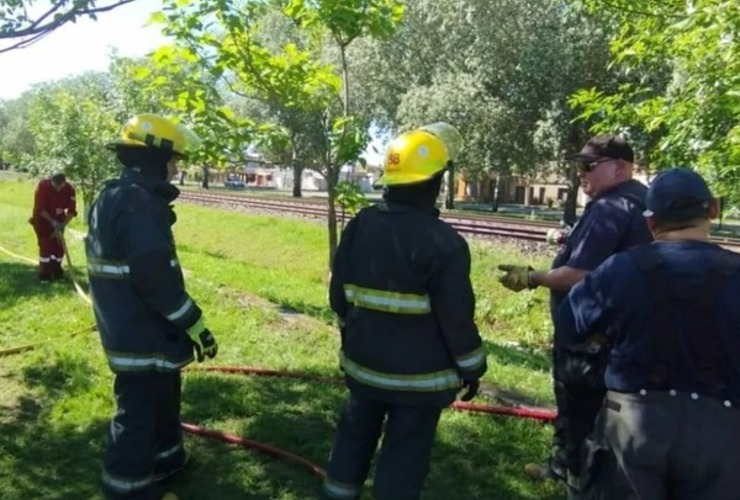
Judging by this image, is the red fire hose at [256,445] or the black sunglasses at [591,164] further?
the red fire hose at [256,445]

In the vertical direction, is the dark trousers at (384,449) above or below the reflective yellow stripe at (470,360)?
below

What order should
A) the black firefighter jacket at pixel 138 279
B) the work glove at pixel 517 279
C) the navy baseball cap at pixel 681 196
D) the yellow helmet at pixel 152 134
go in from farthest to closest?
the work glove at pixel 517 279 < the yellow helmet at pixel 152 134 < the black firefighter jacket at pixel 138 279 < the navy baseball cap at pixel 681 196

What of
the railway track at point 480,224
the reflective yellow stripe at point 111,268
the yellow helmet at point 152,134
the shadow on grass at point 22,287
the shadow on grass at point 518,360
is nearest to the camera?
the reflective yellow stripe at point 111,268

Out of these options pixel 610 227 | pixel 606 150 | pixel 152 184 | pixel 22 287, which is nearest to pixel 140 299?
pixel 152 184

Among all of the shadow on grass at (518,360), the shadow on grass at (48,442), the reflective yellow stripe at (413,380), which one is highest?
the reflective yellow stripe at (413,380)

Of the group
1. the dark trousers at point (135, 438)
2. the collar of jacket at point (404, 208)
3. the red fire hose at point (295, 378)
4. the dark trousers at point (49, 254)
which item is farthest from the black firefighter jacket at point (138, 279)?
the dark trousers at point (49, 254)

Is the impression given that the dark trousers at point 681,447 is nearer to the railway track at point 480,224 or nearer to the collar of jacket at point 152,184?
the collar of jacket at point 152,184

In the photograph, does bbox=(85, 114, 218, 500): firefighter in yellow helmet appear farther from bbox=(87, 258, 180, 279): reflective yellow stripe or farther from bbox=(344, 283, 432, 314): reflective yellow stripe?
bbox=(344, 283, 432, 314): reflective yellow stripe

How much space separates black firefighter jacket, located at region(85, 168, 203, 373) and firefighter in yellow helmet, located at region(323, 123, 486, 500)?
2.83 feet

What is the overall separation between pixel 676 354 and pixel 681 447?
31 cm

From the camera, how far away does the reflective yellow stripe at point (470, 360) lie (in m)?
3.10

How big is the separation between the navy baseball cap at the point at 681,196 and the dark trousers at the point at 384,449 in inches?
50.5

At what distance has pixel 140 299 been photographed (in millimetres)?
3455

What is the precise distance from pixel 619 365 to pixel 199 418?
3111 mm
